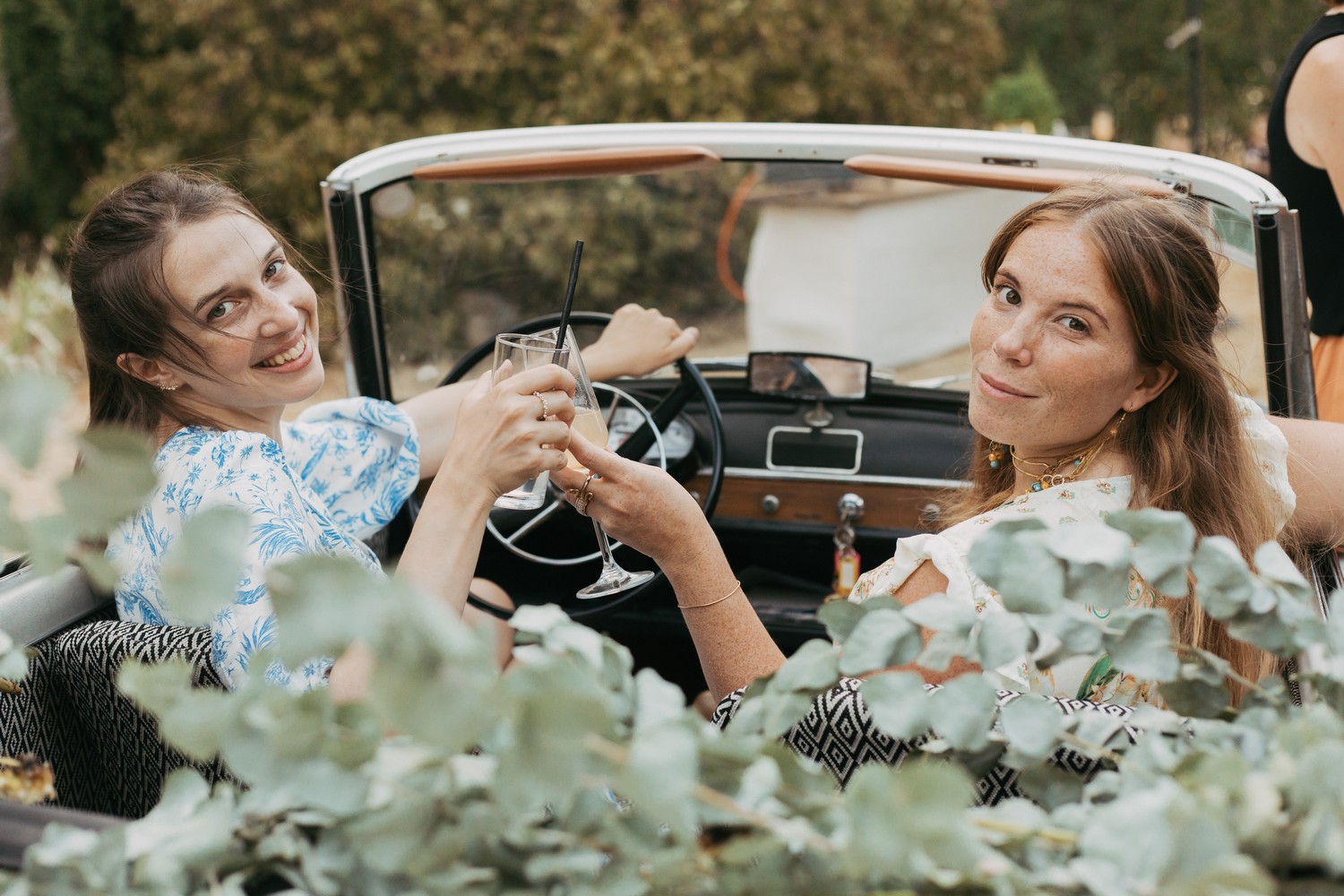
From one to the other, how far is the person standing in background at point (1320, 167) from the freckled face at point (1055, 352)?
101cm

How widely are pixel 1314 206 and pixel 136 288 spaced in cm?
231

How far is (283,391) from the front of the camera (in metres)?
1.93

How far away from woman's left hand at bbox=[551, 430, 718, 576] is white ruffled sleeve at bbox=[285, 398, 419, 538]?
79 centimetres

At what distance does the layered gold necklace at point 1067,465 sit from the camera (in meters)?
1.71

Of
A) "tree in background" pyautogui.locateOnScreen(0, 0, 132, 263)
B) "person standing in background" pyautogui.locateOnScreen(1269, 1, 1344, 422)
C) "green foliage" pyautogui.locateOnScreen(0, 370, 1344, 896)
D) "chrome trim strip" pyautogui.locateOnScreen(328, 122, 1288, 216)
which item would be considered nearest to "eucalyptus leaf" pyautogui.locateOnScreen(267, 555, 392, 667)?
"green foliage" pyautogui.locateOnScreen(0, 370, 1344, 896)

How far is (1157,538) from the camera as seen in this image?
876mm

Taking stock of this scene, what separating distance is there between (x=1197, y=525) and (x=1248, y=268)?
2.30 feet

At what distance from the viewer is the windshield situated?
Result: 2727mm

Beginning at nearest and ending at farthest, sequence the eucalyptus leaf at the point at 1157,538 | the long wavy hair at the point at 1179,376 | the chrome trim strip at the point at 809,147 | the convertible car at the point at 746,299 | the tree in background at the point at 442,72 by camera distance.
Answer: the eucalyptus leaf at the point at 1157,538
the long wavy hair at the point at 1179,376
the chrome trim strip at the point at 809,147
the convertible car at the point at 746,299
the tree in background at the point at 442,72

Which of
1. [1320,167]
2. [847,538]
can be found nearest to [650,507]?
[847,538]

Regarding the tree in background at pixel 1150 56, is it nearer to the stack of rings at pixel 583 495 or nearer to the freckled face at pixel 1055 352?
the freckled face at pixel 1055 352

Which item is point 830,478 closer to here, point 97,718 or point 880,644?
point 97,718

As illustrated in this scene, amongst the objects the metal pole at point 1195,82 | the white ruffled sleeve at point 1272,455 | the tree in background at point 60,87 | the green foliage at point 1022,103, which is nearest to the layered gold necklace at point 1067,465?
the white ruffled sleeve at point 1272,455

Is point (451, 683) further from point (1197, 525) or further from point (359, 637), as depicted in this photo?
point (1197, 525)
